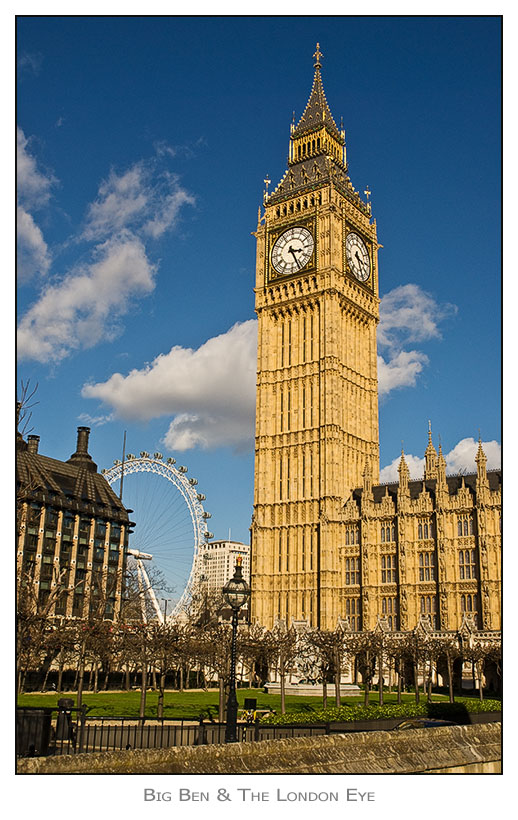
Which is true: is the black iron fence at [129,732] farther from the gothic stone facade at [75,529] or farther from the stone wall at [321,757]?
the gothic stone facade at [75,529]

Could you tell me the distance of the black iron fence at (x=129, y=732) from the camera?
1560cm

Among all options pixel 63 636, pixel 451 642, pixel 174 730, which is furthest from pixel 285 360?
pixel 174 730

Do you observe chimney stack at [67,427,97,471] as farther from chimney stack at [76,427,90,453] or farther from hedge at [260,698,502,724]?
hedge at [260,698,502,724]

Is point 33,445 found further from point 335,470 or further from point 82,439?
point 335,470

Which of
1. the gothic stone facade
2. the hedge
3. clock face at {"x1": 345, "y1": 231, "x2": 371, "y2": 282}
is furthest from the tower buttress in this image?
the hedge

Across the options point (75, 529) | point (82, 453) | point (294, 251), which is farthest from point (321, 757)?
point (82, 453)

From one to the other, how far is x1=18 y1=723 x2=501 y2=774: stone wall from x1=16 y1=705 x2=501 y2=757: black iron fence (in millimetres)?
1596

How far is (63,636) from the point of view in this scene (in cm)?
4956

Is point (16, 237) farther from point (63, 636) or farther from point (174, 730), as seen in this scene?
point (63, 636)

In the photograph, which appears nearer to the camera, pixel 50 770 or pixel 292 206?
Answer: pixel 50 770

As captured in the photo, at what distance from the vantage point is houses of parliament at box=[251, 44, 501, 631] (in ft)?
255

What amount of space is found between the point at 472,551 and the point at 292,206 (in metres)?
50.5

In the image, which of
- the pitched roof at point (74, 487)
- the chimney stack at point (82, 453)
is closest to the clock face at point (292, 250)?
the pitched roof at point (74, 487)

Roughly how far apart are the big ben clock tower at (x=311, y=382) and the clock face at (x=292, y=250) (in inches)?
5.7
